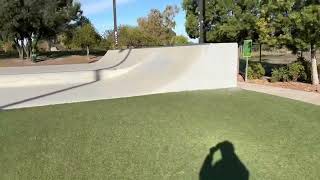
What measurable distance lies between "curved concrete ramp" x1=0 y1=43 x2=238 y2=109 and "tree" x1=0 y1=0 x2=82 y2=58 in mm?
18171

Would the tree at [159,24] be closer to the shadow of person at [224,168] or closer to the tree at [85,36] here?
the tree at [85,36]

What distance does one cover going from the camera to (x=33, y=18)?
32.2 m

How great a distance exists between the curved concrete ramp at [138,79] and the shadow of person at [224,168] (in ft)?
17.1

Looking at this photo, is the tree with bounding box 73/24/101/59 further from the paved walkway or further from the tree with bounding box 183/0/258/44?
the paved walkway

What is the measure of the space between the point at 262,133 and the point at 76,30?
1410 inches

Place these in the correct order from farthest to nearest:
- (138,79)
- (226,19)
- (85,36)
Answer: (85,36) → (226,19) → (138,79)

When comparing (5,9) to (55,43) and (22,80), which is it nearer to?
(22,80)

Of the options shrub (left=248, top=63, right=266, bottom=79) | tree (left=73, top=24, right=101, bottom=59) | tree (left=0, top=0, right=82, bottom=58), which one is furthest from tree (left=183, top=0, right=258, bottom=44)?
tree (left=73, top=24, right=101, bottom=59)

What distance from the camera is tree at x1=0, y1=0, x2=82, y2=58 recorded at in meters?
30.9

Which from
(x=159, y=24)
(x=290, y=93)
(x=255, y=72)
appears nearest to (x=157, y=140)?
(x=290, y=93)

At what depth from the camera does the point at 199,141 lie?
6621mm

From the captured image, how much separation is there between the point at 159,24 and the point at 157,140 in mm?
61207

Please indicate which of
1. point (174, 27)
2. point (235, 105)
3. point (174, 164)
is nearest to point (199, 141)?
point (174, 164)

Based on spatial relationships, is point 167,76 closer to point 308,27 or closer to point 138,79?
point 138,79
